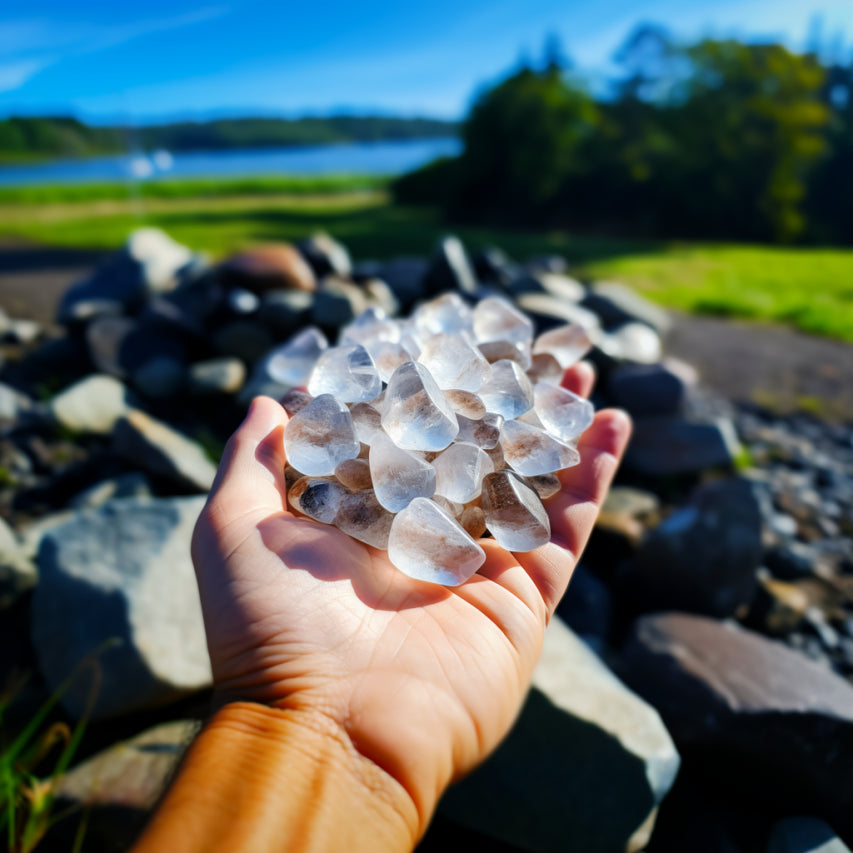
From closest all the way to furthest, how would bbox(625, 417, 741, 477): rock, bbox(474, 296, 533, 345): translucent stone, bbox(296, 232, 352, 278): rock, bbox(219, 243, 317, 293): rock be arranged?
bbox(474, 296, 533, 345): translucent stone → bbox(625, 417, 741, 477): rock → bbox(219, 243, 317, 293): rock → bbox(296, 232, 352, 278): rock

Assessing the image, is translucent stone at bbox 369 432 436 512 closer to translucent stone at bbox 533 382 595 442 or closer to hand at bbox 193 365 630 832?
hand at bbox 193 365 630 832

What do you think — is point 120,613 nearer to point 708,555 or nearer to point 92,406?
point 92,406

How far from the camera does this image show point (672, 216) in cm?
1303

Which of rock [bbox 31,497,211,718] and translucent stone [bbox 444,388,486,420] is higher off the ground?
translucent stone [bbox 444,388,486,420]

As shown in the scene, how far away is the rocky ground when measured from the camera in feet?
4.92

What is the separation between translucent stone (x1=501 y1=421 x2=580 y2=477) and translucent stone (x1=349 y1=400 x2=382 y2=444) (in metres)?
0.30

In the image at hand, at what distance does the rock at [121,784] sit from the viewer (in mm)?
1443

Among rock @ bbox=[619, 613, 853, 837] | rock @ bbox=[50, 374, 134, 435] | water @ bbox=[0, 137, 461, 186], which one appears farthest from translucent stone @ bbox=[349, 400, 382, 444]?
water @ bbox=[0, 137, 461, 186]

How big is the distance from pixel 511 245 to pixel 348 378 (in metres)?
9.12

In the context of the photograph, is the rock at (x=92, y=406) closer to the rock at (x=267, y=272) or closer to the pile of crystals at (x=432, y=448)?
the rock at (x=267, y=272)

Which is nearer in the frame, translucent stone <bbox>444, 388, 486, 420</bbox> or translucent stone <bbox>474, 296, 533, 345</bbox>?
translucent stone <bbox>444, 388, 486, 420</bbox>

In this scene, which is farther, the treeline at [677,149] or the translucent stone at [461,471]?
the treeline at [677,149]

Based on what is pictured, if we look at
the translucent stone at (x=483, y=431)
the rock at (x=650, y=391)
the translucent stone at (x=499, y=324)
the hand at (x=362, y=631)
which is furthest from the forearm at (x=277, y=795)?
the rock at (x=650, y=391)

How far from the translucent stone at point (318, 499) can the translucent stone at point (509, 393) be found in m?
0.45
